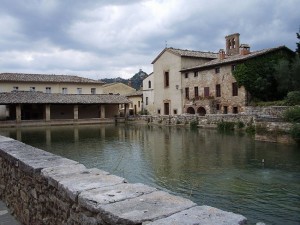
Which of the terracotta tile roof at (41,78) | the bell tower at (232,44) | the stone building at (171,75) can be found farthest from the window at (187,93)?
the terracotta tile roof at (41,78)

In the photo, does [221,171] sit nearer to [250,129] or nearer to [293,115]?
[293,115]

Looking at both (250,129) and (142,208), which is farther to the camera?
(250,129)

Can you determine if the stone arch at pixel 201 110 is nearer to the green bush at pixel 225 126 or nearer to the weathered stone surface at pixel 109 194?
the green bush at pixel 225 126

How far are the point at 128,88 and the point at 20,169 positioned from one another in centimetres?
5431

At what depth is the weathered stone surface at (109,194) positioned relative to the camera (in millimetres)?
2666

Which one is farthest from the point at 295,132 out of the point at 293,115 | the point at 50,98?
the point at 50,98

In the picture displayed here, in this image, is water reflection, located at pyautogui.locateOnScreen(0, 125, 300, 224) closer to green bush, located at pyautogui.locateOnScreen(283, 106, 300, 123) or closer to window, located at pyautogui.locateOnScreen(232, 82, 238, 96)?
green bush, located at pyautogui.locateOnScreen(283, 106, 300, 123)

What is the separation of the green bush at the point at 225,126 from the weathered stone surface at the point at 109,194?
78.0ft

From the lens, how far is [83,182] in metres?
3.33

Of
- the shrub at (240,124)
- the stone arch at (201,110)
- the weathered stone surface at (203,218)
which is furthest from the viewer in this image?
the stone arch at (201,110)

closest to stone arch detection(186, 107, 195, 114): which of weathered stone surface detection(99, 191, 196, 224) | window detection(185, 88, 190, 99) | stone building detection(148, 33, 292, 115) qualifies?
stone building detection(148, 33, 292, 115)

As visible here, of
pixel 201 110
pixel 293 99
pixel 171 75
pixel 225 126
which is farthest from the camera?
pixel 171 75

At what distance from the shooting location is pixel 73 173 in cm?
377

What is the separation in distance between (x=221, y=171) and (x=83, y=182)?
8079 millimetres
